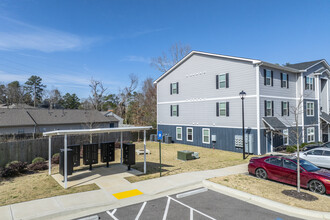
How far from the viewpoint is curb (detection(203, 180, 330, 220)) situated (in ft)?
24.3

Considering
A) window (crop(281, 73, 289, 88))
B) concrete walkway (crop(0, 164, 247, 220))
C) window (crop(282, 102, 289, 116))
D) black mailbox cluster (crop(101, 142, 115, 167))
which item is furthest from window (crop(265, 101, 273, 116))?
black mailbox cluster (crop(101, 142, 115, 167))

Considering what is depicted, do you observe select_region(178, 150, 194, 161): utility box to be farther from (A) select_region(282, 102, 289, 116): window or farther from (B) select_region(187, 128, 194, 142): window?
(A) select_region(282, 102, 289, 116): window

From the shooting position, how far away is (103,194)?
9.46 meters

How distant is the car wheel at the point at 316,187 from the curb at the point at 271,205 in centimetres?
283

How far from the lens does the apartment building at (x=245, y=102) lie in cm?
2030

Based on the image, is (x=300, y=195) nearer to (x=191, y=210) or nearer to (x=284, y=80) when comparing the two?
(x=191, y=210)

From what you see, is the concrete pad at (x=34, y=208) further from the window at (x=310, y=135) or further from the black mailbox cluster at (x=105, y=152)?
the window at (x=310, y=135)

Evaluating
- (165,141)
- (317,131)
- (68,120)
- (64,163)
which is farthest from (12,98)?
(317,131)

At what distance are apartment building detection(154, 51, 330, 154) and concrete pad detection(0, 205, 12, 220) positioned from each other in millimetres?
18026

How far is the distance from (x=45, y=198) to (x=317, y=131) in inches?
1110

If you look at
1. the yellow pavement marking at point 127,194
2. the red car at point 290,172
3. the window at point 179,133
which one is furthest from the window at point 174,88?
the yellow pavement marking at point 127,194

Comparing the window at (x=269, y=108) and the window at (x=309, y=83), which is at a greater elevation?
the window at (x=309, y=83)

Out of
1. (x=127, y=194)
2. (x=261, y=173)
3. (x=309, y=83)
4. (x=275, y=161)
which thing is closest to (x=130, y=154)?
(x=127, y=194)

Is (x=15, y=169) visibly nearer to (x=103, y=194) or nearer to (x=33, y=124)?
(x=103, y=194)
